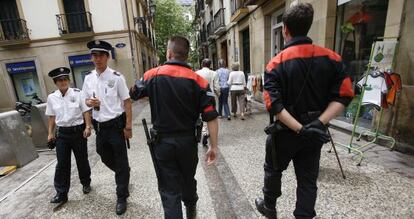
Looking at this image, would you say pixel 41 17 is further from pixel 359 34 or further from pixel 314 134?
pixel 314 134

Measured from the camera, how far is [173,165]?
2033 mm

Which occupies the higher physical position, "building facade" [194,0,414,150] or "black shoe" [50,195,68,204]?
"building facade" [194,0,414,150]

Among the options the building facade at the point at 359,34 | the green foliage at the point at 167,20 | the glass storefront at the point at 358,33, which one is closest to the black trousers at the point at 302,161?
the building facade at the point at 359,34

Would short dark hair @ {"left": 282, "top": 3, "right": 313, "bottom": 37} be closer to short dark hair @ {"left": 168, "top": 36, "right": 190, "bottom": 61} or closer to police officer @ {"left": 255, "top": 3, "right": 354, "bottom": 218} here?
police officer @ {"left": 255, "top": 3, "right": 354, "bottom": 218}

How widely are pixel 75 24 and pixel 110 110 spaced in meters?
12.6

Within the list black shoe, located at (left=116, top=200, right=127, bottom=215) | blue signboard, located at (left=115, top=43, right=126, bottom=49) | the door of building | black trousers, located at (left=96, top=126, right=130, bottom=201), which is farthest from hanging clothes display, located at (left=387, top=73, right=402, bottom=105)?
blue signboard, located at (left=115, top=43, right=126, bottom=49)

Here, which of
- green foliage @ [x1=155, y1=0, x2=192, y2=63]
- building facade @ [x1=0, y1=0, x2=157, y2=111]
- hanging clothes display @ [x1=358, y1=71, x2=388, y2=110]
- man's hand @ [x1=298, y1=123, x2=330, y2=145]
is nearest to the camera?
man's hand @ [x1=298, y1=123, x2=330, y2=145]

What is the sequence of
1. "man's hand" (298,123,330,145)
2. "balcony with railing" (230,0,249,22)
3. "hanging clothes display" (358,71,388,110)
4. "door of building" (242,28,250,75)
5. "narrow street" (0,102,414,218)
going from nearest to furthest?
1. "man's hand" (298,123,330,145)
2. "narrow street" (0,102,414,218)
3. "hanging clothes display" (358,71,388,110)
4. "balcony with railing" (230,0,249,22)
5. "door of building" (242,28,250,75)

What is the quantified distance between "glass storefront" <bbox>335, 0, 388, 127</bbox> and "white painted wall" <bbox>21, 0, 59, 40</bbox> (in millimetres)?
13490

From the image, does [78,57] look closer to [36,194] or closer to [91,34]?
[91,34]

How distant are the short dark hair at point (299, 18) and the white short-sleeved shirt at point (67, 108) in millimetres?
2524

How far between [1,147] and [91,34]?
9525 mm

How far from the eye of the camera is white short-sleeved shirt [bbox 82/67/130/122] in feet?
8.79

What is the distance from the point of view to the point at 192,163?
6.85ft
